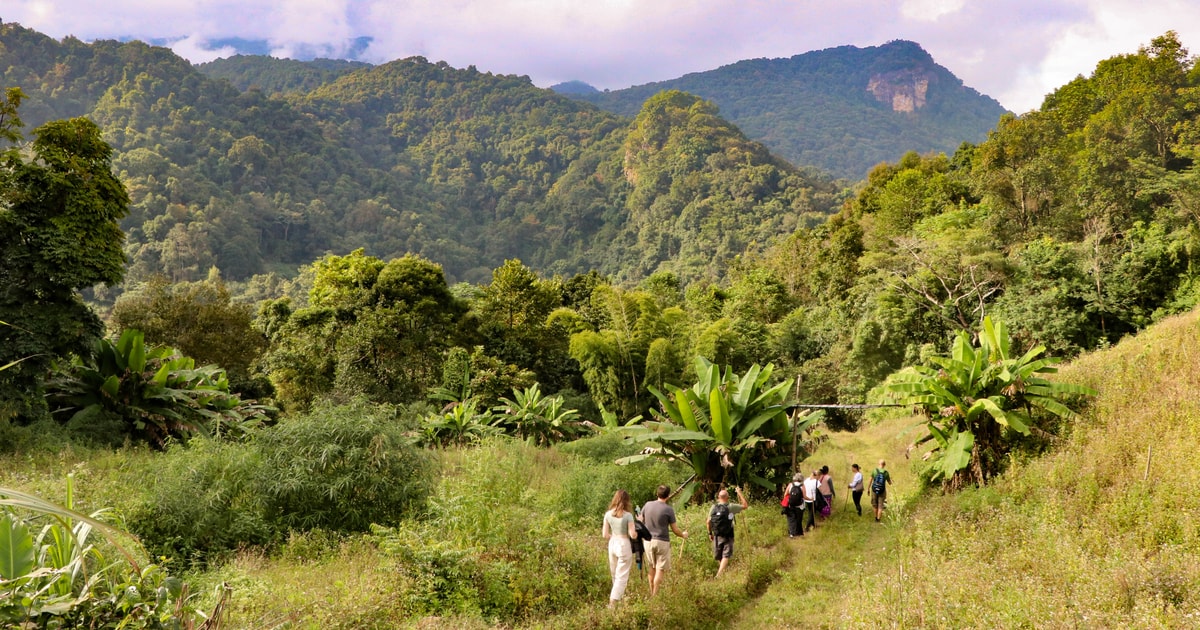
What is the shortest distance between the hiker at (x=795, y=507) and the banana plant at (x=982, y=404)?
1655 millimetres

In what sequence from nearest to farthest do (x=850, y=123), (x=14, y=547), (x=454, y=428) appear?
(x=14, y=547) → (x=454, y=428) → (x=850, y=123)

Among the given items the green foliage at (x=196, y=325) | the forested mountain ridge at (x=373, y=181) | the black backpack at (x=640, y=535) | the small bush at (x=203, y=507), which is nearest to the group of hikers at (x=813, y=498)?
the black backpack at (x=640, y=535)

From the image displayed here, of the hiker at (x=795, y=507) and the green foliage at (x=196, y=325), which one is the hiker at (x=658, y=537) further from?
the green foliage at (x=196, y=325)

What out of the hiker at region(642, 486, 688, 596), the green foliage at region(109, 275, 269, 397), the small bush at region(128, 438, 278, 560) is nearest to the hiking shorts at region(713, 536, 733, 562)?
the hiker at region(642, 486, 688, 596)

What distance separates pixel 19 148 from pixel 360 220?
68.0 m

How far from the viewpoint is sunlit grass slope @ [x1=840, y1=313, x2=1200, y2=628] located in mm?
4352

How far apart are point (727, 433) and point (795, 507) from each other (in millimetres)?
1244

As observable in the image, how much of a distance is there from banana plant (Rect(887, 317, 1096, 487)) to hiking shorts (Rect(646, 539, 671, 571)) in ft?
12.3

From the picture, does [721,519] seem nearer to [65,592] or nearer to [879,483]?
[879,483]

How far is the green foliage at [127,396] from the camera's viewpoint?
9.73 metres

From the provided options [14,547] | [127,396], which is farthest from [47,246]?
[14,547]

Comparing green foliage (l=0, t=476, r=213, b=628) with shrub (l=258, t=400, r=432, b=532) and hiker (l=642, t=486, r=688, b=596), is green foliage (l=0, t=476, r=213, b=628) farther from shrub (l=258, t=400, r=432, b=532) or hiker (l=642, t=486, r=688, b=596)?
shrub (l=258, t=400, r=432, b=532)

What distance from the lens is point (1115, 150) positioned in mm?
19344

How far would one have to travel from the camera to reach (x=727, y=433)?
846cm
